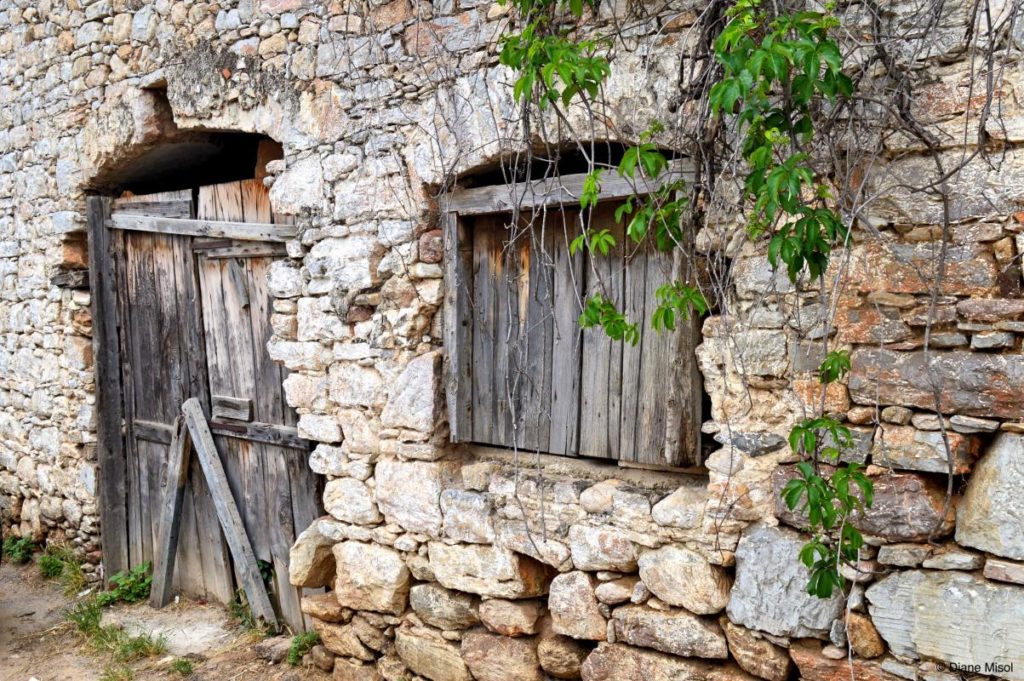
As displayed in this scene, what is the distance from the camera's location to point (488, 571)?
3240 millimetres

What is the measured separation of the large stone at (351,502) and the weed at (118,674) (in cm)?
122

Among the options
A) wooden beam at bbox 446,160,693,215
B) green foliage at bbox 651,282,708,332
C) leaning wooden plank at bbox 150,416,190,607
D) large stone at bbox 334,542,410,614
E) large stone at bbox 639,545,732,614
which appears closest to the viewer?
green foliage at bbox 651,282,708,332

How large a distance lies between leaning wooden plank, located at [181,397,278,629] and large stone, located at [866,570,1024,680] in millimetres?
2878

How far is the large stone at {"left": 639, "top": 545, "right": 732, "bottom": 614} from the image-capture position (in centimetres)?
269

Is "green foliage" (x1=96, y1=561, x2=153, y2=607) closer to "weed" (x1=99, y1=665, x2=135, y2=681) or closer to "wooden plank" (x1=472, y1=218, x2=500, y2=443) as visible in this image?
"weed" (x1=99, y1=665, x2=135, y2=681)

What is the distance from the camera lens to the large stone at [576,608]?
298cm

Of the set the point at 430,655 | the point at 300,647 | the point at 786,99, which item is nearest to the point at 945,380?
the point at 786,99

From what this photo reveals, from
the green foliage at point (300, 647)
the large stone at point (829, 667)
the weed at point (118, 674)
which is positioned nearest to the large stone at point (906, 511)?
the large stone at point (829, 667)

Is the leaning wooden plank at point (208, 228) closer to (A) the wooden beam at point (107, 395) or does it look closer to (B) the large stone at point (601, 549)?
(A) the wooden beam at point (107, 395)

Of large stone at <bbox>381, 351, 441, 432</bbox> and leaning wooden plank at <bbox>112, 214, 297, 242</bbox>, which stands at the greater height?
leaning wooden plank at <bbox>112, 214, 297, 242</bbox>

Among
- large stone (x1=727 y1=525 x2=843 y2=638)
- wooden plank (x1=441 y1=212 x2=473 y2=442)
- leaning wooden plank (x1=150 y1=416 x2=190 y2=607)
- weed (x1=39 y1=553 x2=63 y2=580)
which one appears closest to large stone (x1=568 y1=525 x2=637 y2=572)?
large stone (x1=727 y1=525 x2=843 y2=638)

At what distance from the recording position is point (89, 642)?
14.2ft

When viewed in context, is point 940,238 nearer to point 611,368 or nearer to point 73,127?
point 611,368

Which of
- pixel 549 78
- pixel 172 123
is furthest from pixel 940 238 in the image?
pixel 172 123
